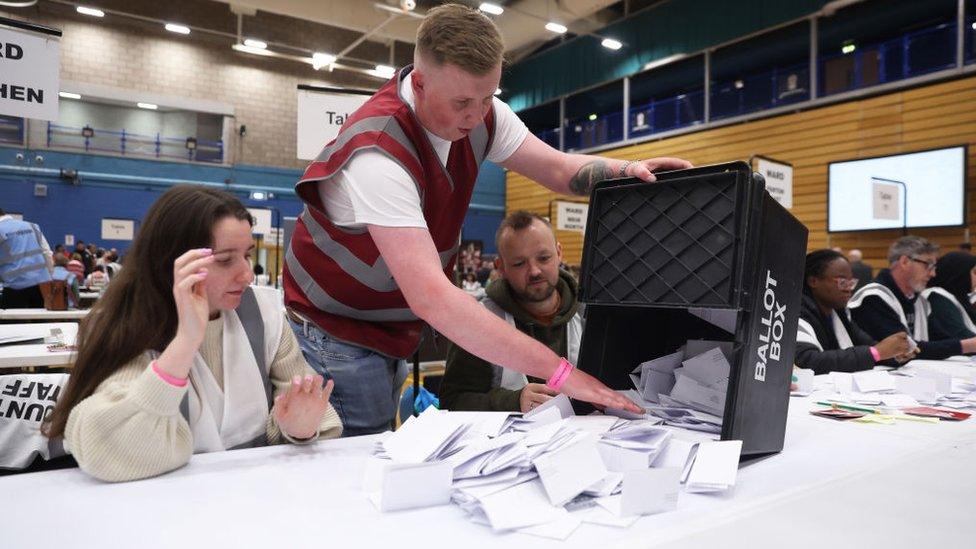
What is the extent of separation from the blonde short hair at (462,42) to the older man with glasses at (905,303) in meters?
2.57

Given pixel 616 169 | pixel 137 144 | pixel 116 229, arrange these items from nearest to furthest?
pixel 616 169, pixel 116 229, pixel 137 144

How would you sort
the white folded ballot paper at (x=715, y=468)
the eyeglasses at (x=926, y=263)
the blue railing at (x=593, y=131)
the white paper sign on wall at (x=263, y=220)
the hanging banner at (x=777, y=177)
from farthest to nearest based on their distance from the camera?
the blue railing at (x=593, y=131) → the white paper sign on wall at (x=263, y=220) → the hanging banner at (x=777, y=177) → the eyeglasses at (x=926, y=263) → the white folded ballot paper at (x=715, y=468)

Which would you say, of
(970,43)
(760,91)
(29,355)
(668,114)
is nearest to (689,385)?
(29,355)

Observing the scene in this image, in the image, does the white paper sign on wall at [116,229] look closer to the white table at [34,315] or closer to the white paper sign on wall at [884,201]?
the white table at [34,315]

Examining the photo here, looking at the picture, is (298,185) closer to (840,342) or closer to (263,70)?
(840,342)

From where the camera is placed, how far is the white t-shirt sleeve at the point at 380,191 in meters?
1.07

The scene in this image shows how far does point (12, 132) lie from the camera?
11.6 metres

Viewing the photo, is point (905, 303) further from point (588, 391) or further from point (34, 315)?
point (34, 315)

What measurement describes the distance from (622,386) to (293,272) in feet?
2.45

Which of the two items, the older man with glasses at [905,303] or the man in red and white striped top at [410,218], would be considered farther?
the older man with glasses at [905,303]

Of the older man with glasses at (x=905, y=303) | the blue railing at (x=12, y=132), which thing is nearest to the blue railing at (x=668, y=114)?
the older man with glasses at (x=905, y=303)

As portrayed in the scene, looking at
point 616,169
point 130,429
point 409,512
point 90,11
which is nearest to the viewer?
point 409,512

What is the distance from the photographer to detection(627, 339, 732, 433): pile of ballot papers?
116 centimetres

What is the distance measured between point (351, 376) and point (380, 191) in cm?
50
